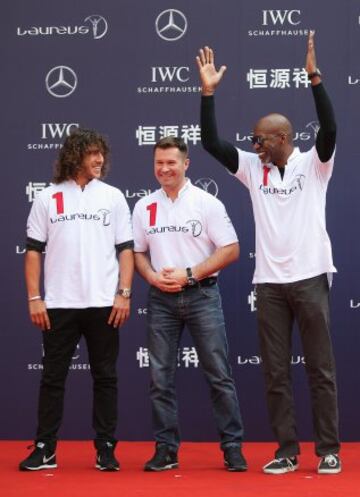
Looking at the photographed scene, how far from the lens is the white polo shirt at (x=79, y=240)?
4484 millimetres

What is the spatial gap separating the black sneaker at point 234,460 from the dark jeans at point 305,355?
0.17 metres

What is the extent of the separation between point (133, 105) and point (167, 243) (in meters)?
1.25

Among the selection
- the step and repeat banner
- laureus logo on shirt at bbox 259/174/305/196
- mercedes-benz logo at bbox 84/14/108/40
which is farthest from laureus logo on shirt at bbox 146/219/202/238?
mercedes-benz logo at bbox 84/14/108/40

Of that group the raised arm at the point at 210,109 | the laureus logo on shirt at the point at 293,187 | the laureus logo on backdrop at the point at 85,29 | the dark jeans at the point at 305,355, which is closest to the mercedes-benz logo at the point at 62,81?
the laureus logo on backdrop at the point at 85,29

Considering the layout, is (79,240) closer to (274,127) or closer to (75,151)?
(75,151)

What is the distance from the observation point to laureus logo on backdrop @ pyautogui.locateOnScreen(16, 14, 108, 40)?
219 inches

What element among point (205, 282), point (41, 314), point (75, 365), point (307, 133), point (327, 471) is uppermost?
point (307, 133)

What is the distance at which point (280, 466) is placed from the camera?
440 cm

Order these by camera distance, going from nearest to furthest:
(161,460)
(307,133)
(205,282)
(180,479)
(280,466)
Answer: (180,479), (280,466), (161,460), (205,282), (307,133)

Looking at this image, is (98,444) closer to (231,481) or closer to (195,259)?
(231,481)

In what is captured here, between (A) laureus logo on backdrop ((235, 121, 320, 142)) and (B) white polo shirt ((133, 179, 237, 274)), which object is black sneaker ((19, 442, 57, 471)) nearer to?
(B) white polo shirt ((133, 179, 237, 274))

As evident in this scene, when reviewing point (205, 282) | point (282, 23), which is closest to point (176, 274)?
point (205, 282)

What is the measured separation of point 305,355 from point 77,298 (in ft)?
3.51

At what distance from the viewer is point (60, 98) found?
18.4 feet
